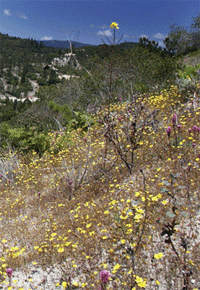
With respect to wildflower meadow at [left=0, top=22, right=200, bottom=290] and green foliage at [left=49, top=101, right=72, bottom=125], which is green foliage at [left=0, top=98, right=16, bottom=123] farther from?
wildflower meadow at [left=0, top=22, right=200, bottom=290]

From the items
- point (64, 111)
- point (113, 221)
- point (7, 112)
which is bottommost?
point (113, 221)

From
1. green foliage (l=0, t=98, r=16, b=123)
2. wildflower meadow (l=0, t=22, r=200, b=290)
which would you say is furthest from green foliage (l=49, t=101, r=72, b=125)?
green foliage (l=0, t=98, r=16, b=123)

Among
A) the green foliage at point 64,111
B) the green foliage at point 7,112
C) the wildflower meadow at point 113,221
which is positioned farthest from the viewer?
the green foliage at point 7,112

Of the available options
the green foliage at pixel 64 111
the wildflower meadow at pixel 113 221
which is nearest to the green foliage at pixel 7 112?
the green foliage at pixel 64 111

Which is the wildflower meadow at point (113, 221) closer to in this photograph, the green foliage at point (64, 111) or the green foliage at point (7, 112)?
the green foliage at point (64, 111)

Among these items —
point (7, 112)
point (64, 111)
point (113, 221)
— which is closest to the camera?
point (113, 221)

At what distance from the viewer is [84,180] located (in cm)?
480

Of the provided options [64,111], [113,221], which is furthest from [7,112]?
[113,221]

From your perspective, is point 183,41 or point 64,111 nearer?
point 64,111

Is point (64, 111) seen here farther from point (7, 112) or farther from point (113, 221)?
point (7, 112)

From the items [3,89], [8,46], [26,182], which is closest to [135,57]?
[26,182]

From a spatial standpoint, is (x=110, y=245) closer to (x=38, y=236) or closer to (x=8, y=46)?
(x=38, y=236)

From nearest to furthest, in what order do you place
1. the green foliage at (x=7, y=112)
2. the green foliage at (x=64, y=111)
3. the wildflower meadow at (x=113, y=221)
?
the wildflower meadow at (x=113, y=221), the green foliage at (x=64, y=111), the green foliage at (x=7, y=112)

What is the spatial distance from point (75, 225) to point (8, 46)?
123062 millimetres
